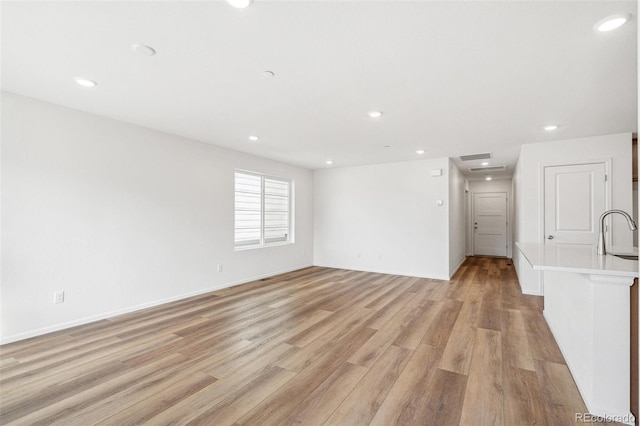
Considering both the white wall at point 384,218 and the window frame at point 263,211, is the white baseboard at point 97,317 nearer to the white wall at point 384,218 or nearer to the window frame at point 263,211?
the window frame at point 263,211

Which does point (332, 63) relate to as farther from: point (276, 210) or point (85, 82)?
point (276, 210)

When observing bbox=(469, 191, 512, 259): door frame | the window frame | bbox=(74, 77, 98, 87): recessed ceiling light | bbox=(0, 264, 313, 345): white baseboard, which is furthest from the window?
bbox=(469, 191, 512, 259): door frame

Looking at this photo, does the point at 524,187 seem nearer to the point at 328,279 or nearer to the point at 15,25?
the point at 328,279

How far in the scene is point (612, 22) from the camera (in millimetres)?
1760

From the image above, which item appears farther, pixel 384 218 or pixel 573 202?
pixel 384 218

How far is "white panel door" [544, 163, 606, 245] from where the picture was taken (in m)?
4.21

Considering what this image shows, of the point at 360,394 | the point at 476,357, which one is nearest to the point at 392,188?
the point at 476,357

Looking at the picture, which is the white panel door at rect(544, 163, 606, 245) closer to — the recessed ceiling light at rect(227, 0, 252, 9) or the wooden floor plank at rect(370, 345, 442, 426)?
the wooden floor plank at rect(370, 345, 442, 426)

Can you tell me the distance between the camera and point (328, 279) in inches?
229

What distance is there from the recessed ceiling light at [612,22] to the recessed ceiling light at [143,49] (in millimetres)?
2938

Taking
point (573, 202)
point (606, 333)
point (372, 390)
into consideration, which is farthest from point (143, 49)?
point (573, 202)

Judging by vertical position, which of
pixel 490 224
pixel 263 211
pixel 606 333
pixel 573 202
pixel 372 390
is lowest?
pixel 372 390

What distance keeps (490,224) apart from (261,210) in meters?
7.21

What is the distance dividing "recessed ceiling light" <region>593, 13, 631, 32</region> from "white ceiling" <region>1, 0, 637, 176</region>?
0.05 metres
